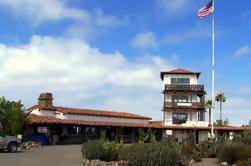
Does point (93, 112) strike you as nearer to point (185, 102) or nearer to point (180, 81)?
point (185, 102)

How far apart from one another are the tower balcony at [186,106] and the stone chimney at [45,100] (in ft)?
61.3

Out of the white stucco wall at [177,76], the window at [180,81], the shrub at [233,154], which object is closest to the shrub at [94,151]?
the shrub at [233,154]

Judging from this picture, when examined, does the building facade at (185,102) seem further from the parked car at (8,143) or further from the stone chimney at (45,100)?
the parked car at (8,143)

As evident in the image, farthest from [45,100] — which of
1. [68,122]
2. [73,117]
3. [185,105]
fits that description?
[185,105]

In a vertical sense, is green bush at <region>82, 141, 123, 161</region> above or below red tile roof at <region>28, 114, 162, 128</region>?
below

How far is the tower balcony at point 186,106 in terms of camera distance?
241 feet

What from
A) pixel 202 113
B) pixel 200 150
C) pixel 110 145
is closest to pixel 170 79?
pixel 202 113

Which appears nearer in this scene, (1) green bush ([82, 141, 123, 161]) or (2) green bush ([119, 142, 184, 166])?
(2) green bush ([119, 142, 184, 166])

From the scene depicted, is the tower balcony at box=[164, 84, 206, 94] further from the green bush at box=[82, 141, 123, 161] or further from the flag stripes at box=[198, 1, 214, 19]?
the green bush at box=[82, 141, 123, 161]

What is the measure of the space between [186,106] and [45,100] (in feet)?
71.6

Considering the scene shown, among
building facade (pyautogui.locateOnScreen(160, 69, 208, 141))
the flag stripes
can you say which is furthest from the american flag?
building facade (pyautogui.locateOnScreen(160, 69, 208, 141))

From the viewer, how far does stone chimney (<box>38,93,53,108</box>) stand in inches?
2490

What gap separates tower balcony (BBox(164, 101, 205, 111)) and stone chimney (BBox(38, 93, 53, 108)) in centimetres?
1869

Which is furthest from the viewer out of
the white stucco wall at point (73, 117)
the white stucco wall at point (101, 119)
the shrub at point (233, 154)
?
the white stucco wall at point (101, 119)
